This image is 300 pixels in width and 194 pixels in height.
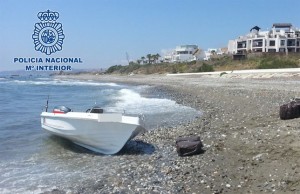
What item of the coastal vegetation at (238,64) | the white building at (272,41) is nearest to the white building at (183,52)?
the coastal vegetation at (238,64)

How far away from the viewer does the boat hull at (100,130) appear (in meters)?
11.7

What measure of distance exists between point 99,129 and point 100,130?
1.9 inches

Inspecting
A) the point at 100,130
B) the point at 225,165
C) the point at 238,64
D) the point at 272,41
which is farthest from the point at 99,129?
the point at 272,41

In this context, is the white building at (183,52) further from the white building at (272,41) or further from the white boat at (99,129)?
the white boat at (99,129)

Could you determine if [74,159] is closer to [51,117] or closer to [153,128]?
[51,117]

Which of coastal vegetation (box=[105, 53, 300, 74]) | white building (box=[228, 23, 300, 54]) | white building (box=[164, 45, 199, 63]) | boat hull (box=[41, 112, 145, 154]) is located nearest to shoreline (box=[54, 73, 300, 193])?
boat hull (box=[41, 112, 145, 154])

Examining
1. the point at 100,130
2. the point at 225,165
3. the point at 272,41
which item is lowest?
the point at 225,165

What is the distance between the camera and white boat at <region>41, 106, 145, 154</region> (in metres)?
11.7

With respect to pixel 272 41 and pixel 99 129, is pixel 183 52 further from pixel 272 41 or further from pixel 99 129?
pixel 99 129

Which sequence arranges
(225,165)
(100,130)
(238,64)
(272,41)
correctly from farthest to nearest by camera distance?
(272,41) < (238,64) < (100,130) < (225,165)

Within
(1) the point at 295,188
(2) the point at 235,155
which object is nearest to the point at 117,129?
(2) the point at 235,155

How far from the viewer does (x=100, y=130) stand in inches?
477

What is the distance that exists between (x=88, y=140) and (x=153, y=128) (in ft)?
13.6

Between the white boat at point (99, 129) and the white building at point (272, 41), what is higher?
the white building at point (272, 41)
